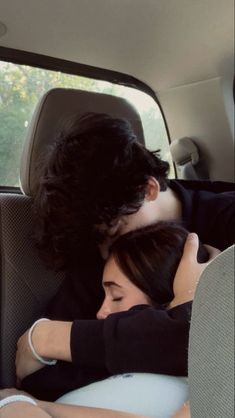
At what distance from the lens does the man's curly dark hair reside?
1358 mm

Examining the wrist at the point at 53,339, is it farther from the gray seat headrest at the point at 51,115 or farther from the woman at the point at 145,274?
the gray seat headrest at the point at 51,115

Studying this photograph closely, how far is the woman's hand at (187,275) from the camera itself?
118 centimetres

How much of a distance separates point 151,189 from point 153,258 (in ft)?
0.83

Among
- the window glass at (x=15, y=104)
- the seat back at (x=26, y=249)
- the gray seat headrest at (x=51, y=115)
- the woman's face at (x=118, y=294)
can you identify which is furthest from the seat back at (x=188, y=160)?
the woman's face at (x=118, y=294)

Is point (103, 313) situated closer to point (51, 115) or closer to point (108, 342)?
point (108, 342)

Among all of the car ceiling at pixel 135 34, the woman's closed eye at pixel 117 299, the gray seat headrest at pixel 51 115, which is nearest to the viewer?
the woman's closed eye at pixel 117 299

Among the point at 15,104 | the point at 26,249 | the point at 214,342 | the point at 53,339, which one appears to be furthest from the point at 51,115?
the point at 214,342

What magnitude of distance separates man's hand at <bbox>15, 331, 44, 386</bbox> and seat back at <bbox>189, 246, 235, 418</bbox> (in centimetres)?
71

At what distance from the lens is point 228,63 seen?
87.0 inches

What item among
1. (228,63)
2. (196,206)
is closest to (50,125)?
(196,206)

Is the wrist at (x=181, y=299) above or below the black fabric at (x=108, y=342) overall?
above

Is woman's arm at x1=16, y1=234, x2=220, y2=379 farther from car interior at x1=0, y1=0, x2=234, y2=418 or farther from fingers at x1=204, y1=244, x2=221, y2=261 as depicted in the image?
car interior at x1=0, y1=0, x2=234, y2=418

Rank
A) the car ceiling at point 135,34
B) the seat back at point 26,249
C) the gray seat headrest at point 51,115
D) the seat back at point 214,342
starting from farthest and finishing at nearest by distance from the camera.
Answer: the car ceiling at point 135,34, the gray seat headrest at point 51,115, the seat back at point 26,249, the seat back at point 214,342

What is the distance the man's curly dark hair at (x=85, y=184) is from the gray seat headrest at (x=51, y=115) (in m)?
0.08
